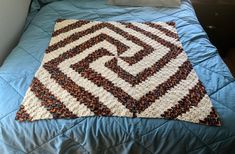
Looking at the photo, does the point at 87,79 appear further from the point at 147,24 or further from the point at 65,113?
the point at 147,24

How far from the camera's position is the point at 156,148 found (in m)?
1.06

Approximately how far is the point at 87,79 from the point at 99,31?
18.6 inches

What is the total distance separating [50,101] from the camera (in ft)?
3.75

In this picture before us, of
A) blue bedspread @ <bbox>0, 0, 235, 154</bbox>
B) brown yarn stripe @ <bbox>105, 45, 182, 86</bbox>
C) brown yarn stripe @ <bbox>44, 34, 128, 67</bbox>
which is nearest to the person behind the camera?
blue bedspread @ <bbox>0, 0, 235, 154</bbox>

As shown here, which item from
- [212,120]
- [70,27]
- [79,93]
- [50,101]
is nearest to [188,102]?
[212,120]

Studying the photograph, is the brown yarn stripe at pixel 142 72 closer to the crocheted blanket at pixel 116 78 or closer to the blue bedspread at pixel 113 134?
the crocheted blanket at pixel 116 78

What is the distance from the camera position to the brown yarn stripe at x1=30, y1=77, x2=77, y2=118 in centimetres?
109

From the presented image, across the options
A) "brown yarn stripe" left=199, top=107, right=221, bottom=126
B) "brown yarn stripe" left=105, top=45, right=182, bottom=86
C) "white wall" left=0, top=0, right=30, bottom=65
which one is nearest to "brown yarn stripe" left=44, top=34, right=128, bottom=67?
"brown yarn stripe" left=105, top=45, right=182, bottom=86

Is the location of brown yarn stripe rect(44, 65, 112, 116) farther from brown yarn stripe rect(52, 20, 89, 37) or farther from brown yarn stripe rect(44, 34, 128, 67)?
brown yarn stripe rect(52, 20, 89, 37)

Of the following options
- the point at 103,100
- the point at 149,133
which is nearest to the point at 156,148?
the point at 149,133

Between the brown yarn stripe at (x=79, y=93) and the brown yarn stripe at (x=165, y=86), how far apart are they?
0.16 meters

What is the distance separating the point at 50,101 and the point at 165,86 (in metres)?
0.53

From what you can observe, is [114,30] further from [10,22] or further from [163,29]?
[10,22]

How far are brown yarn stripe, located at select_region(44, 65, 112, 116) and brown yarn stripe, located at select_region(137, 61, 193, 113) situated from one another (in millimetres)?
155
